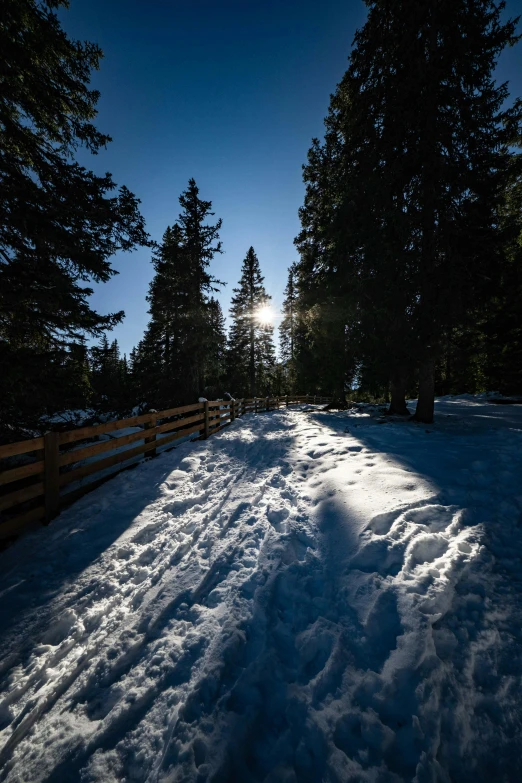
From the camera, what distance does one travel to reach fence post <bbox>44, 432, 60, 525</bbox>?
13.1 ft

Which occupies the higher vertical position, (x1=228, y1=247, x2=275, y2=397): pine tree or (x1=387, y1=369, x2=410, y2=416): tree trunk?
(x1=228, y1=247, x2=275, y2=397): pine tree

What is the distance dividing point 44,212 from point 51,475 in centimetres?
537

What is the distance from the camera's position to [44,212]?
586cm

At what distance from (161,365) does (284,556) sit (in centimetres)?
1666

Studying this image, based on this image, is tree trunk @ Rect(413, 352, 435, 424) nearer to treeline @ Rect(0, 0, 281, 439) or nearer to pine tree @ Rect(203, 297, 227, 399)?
treeline @ Rect(0, 0, 281, 439)

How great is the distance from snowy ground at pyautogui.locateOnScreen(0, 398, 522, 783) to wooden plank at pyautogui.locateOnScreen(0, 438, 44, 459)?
109 centimetres

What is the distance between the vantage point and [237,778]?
4.69 feet

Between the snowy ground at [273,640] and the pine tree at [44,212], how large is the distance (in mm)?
3841

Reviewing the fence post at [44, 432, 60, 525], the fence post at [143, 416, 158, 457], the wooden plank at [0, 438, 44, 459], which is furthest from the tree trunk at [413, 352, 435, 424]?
the wooden plank at [0, 438, 44, 459]

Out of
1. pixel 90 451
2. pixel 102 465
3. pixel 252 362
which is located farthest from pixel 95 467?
pixel 252 362

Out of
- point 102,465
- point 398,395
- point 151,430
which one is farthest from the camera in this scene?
point 398,395

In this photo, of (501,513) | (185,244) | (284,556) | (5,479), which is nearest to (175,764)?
(284,556)

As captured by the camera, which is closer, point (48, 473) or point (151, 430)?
point (48, 473)

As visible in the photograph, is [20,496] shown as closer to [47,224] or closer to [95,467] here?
[95,467]
